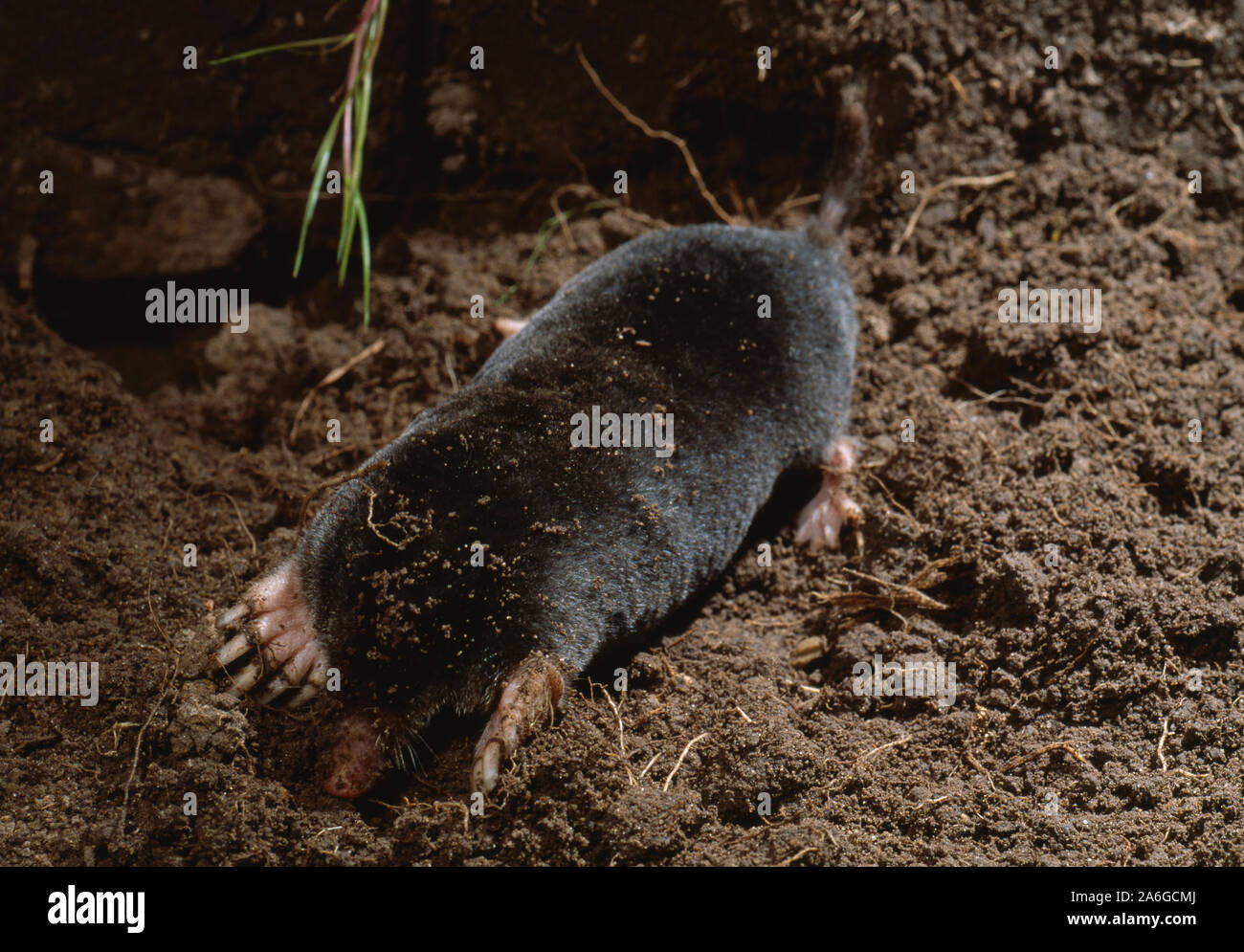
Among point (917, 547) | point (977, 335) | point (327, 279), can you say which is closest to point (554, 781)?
point (917, 547)

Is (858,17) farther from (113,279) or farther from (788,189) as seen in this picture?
(113,279)
